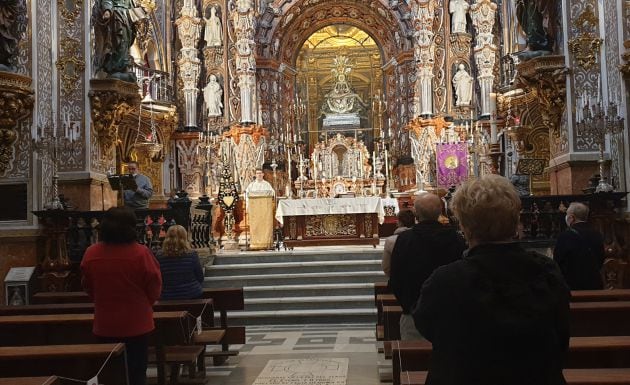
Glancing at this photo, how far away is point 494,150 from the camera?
34.3 feet

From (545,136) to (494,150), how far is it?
23.0 feet

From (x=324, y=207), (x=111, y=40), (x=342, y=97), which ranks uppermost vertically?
(x=342, y=97)

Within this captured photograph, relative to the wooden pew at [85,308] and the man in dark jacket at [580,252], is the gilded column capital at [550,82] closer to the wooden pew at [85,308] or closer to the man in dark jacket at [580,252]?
the man in dark jacket at [580,252]

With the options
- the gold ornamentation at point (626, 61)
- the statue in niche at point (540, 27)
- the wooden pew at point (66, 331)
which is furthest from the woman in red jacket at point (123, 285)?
the statue in niche at point (540, 27)

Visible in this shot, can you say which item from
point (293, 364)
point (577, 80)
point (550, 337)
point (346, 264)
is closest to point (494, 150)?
point (577, 80)

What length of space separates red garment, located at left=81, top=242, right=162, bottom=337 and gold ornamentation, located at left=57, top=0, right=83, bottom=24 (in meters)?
8.11

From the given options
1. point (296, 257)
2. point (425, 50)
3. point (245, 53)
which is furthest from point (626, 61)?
point (245, 53)

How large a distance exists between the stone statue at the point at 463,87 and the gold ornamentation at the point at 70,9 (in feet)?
38.7

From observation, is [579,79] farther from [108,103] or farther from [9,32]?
[9,32]

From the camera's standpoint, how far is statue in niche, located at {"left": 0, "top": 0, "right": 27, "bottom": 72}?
9.26 m

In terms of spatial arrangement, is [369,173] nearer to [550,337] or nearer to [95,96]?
[95,96]

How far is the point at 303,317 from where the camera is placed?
10078mm

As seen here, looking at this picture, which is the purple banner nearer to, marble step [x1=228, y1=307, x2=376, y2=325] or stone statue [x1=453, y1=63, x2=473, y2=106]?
stone statue [x1=453, y1=63, x2=473, y2=106]

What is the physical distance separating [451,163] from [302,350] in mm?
12273
